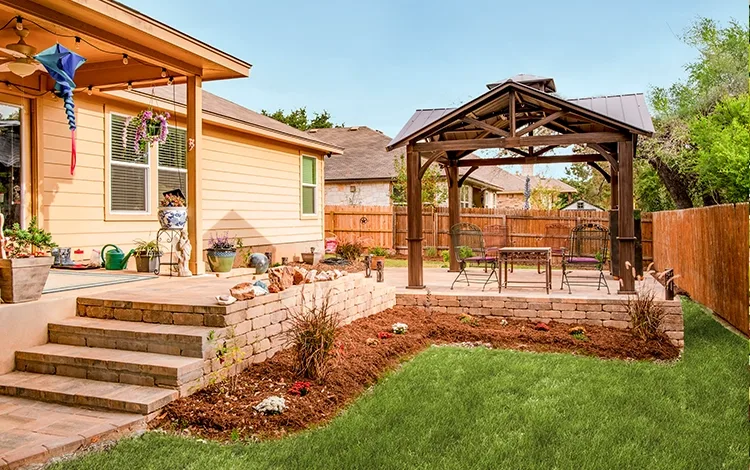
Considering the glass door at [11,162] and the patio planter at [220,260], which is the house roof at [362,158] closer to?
the patio planter at [220,260]

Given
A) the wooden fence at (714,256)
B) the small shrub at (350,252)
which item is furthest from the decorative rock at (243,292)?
the small shrub at (350,252)

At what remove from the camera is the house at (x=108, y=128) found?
5.76 metres

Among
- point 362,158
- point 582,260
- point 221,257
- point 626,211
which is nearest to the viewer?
point 626,211

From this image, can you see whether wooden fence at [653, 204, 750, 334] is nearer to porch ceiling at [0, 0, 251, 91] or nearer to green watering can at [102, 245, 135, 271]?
porch ceiling at [0, 0, 251, 91]

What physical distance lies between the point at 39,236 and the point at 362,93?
29.2 meters

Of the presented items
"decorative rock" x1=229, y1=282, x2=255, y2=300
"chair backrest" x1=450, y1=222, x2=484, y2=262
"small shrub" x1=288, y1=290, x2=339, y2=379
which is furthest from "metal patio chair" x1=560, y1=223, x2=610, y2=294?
"decorative rock" x1=229, y1=282, x2=255, y2=300

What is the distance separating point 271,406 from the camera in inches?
158

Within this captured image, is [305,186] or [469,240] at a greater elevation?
[305,186]

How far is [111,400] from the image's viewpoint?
391 cm

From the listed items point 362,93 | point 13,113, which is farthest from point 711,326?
point 362,93

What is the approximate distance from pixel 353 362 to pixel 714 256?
5.87 meters

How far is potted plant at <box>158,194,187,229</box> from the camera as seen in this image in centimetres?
682

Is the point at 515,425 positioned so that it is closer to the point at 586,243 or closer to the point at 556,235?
the point at 586,243

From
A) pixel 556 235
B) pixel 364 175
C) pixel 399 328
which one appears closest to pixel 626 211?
pixel 399 328
